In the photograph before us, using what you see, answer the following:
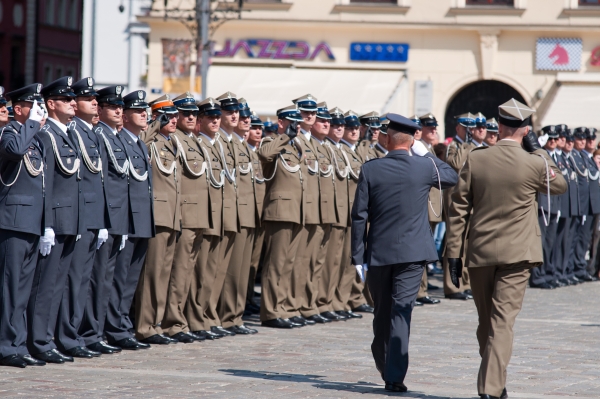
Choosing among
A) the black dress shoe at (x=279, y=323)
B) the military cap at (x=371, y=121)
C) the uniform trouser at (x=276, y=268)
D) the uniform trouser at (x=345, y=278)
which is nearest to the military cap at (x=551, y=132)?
the military cap at (x=371, y=121)

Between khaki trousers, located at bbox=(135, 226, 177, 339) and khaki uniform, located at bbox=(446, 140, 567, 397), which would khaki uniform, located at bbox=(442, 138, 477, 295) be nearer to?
khaki trousers, located at bbox=(135, 226, 177, 339)

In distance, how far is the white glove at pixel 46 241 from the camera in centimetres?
906

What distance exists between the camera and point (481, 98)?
27.9m

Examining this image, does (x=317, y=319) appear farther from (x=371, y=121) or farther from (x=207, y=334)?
(x=371, y=121)

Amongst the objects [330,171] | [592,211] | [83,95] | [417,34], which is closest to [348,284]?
[330,171]

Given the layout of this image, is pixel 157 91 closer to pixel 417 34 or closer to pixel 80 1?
pixel 417 34

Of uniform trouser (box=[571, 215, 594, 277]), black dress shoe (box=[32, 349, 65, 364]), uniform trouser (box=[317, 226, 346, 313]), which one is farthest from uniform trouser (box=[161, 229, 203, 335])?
uniform trouser (box=[571, 215, 594, 277])

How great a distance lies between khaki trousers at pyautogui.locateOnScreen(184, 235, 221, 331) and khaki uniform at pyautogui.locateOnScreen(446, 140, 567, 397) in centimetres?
338

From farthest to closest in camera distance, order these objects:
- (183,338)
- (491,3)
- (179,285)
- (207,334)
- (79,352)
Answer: (491,3), (207,334), (179,285), (183,338), (79,352)

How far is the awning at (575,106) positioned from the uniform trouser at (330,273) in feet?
45.7

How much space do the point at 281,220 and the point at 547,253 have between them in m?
6.25

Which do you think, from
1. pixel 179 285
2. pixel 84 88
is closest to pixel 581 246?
pixel 179 285

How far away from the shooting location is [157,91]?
2864 cm

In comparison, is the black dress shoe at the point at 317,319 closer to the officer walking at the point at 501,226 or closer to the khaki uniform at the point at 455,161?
the khaki uniform at the point at 455,161
